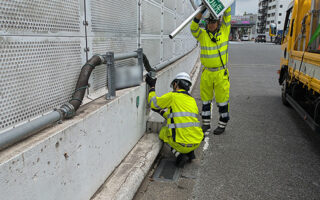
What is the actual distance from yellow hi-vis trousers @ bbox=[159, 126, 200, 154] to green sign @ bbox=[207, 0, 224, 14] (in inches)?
70.1

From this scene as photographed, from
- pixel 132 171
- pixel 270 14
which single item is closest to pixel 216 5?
pixel 132 171

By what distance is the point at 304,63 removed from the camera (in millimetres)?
5113

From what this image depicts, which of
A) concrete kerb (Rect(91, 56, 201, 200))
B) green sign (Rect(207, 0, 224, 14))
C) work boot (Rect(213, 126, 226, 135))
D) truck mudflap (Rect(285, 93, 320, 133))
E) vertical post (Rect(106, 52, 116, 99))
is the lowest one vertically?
work boot (Rect(213, 126, 226, 135))

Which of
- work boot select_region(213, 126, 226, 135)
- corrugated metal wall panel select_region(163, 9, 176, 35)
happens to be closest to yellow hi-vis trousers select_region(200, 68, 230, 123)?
work boot select_region(213, 126, 226, 135)

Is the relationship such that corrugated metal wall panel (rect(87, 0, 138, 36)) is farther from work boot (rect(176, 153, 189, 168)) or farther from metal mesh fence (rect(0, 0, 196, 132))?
work boot (rect(176, 153, 189, 168))

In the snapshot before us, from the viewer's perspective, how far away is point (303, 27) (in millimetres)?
5688

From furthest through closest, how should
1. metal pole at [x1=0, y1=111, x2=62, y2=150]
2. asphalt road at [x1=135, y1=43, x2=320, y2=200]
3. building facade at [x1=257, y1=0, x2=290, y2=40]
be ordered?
building facade at [x1=257, y1=0, x2=290, y2=40]
asphalt road at [x1=135, y1=43, x2=320, y2=200]
metal pole at [x1=0, y1=111, x2=62, y2=150]

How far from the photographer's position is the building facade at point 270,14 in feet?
294

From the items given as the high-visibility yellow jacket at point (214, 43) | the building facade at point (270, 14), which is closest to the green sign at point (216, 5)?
the high-visibility yellow jacket at point (214, 43)

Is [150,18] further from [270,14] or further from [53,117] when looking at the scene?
[270,14]

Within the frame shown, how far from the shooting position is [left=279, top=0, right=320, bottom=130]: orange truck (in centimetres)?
449

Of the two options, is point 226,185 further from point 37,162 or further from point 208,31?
point 208,31

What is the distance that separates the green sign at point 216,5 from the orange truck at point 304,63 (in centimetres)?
163

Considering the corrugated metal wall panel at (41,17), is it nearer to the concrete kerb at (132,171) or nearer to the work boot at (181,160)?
the concrete kerb at (132,171)
